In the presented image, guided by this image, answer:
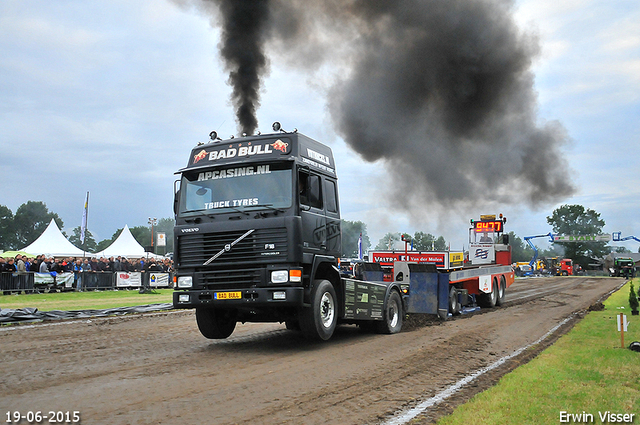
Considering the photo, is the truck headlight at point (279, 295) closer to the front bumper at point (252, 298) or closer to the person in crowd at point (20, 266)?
the front bumper at point (252, 298)

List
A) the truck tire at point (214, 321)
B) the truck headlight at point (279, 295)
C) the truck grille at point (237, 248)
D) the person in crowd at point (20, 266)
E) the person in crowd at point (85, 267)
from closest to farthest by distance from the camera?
the truck headlight at point (279, 295)
the truck grille at point (237, 248)
the truck tire at point (214, 321)
the person in crowd at point (20, 266)
the person in crowd at point (85, 267)

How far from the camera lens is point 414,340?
10547mm

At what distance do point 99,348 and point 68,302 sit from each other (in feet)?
38.8

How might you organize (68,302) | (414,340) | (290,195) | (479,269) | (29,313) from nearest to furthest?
(290,195)
(414,340)
(29,313)
(479,269)
(68,302)

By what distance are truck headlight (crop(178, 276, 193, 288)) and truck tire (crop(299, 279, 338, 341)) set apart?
2.00m

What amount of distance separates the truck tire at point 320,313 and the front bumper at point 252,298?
1.26 feet

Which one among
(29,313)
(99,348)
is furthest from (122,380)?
(29,313)

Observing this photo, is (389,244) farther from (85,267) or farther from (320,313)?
(85,267)

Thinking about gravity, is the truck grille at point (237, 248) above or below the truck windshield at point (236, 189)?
below

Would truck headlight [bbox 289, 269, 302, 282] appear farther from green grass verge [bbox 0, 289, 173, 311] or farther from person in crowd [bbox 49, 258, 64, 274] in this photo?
person in crowd [bbox 49, 258, 64, 274]

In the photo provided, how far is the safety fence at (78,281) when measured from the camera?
22281 millimetres

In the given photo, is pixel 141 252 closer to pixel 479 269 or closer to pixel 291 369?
pixel 479 269

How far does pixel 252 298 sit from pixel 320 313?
1.25 metres

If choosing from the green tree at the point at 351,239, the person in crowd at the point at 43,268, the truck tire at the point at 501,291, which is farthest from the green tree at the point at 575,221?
the person in crowd at the point at 43,268
